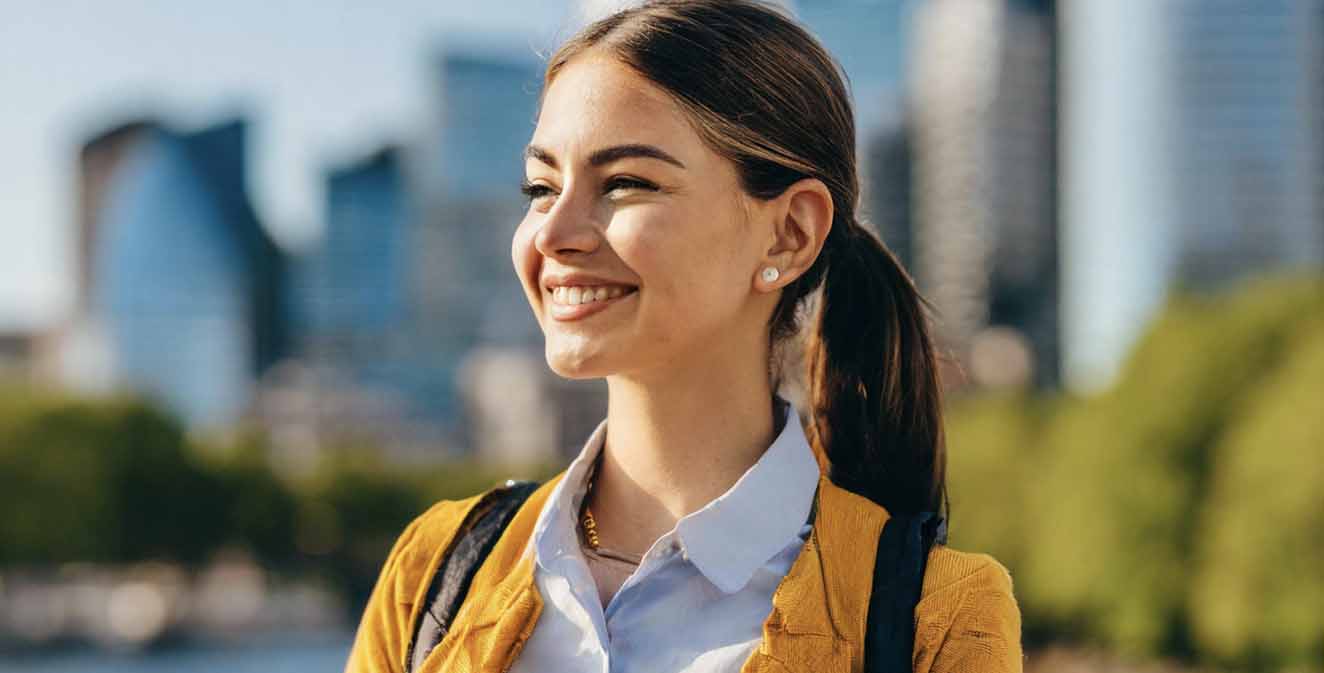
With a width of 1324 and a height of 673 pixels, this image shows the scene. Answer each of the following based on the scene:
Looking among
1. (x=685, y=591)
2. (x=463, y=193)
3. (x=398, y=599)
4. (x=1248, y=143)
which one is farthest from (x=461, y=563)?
(x=463, y=193)

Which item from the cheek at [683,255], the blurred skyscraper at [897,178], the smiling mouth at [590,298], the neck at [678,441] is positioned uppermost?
the blurred skyscraper at [897,178]

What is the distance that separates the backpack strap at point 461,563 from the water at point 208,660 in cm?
4427

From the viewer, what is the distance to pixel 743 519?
84.0 inches

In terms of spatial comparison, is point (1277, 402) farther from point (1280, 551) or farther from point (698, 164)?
point (698, 164)

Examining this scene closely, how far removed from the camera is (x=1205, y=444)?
88.6 ft

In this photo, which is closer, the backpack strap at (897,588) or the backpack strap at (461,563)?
the backpack strap at (897,588)

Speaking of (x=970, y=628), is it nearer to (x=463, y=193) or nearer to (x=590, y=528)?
(x=590, y=528)

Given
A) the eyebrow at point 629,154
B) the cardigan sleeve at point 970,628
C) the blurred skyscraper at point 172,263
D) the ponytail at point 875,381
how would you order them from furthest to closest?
1. the blurred skyscraper at point 172,263
2. the ponytail at point 875,381
3. the eyebrow at point 629,154
4. the cardigan sleeve at point 970,628

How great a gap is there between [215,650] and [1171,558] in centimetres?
4027

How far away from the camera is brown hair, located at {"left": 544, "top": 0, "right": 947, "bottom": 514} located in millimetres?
2078

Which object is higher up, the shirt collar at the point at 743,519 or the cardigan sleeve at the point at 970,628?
the shirt collar at the point at 743,519

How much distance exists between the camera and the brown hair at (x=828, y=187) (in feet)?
6.82

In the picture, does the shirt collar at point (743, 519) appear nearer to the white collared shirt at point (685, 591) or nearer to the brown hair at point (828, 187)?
the white collared shirt at point (685, 591)

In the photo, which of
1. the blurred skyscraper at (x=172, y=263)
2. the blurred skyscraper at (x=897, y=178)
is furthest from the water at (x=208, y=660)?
the blurred skyscraper at (x=897, y=178)
